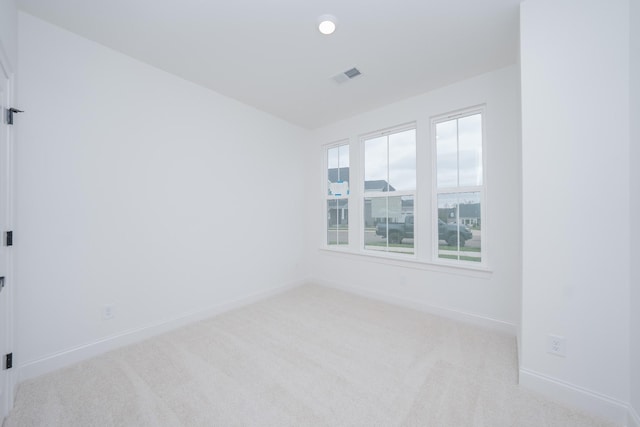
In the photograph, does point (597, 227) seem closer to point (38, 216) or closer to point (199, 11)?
point (199, 11)

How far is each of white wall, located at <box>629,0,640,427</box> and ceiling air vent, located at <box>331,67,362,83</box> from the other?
190 centimetres

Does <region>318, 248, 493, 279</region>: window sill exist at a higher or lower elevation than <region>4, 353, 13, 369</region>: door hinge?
higher

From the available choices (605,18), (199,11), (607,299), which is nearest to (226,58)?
(199,11)

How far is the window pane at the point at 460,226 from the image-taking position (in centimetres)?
284

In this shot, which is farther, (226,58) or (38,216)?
(226,58)

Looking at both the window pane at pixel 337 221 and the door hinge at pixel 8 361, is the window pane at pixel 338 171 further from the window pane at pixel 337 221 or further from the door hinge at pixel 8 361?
the door hinge at pixel 8 361

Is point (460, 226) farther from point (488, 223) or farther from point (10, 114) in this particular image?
point (10, 114)

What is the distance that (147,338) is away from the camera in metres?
2.44

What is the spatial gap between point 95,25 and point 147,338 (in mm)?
2804

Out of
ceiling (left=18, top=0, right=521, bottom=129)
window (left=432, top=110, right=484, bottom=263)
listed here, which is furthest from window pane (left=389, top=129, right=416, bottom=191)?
ceiling (left=18, top=0, right=521, bottom=129)

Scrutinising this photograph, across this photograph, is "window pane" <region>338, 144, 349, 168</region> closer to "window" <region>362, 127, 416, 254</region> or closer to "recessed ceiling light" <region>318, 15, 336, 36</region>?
"window" <region>362, 127, 416, 254</region>

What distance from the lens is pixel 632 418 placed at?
1396 mm

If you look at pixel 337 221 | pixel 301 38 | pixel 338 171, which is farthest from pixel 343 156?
pixel 301 38

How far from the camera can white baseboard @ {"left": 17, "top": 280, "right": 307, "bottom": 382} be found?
187 centimetres
